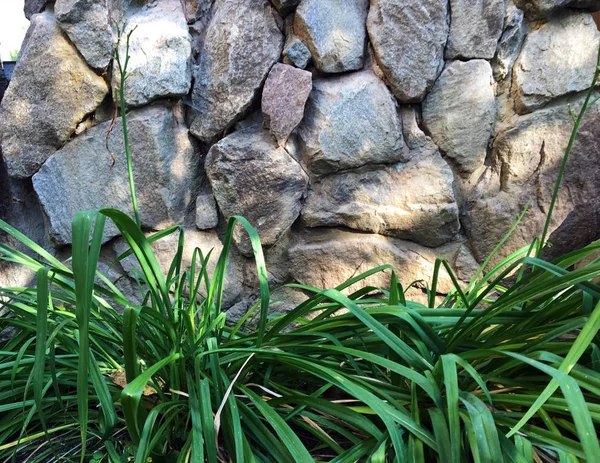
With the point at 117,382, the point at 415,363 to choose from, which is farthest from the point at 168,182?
the point at 415,363

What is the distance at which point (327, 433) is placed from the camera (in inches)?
33.0

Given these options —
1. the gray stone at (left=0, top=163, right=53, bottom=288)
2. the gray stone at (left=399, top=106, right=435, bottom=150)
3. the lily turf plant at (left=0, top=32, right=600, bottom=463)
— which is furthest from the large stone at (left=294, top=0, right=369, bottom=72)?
the gray stone at (left=0, top=163, right=53, bottom=288)

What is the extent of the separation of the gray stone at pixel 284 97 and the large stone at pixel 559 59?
65 cm

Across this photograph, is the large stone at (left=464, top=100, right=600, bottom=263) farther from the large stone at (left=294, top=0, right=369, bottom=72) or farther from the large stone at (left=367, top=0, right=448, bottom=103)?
the large stone at (left=294, top=0, right=369, bottom=72)

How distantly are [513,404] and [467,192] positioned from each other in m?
0.85

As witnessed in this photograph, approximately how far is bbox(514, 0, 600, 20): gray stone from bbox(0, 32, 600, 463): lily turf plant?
74cm

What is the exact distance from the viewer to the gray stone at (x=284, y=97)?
143cm

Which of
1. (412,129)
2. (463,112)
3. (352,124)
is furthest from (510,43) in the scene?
(352,124)

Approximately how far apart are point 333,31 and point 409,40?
23cm

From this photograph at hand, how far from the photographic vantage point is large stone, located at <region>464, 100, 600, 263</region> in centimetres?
138

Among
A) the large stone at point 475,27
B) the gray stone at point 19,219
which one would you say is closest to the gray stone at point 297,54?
the large stone at point 475,27

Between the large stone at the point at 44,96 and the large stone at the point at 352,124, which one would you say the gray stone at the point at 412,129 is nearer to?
the large stone at the point at 352,124

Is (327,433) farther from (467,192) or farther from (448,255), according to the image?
(467,192)

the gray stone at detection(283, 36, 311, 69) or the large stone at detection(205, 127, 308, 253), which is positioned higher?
the gray stone at detection(283, 36, 311, 69)
